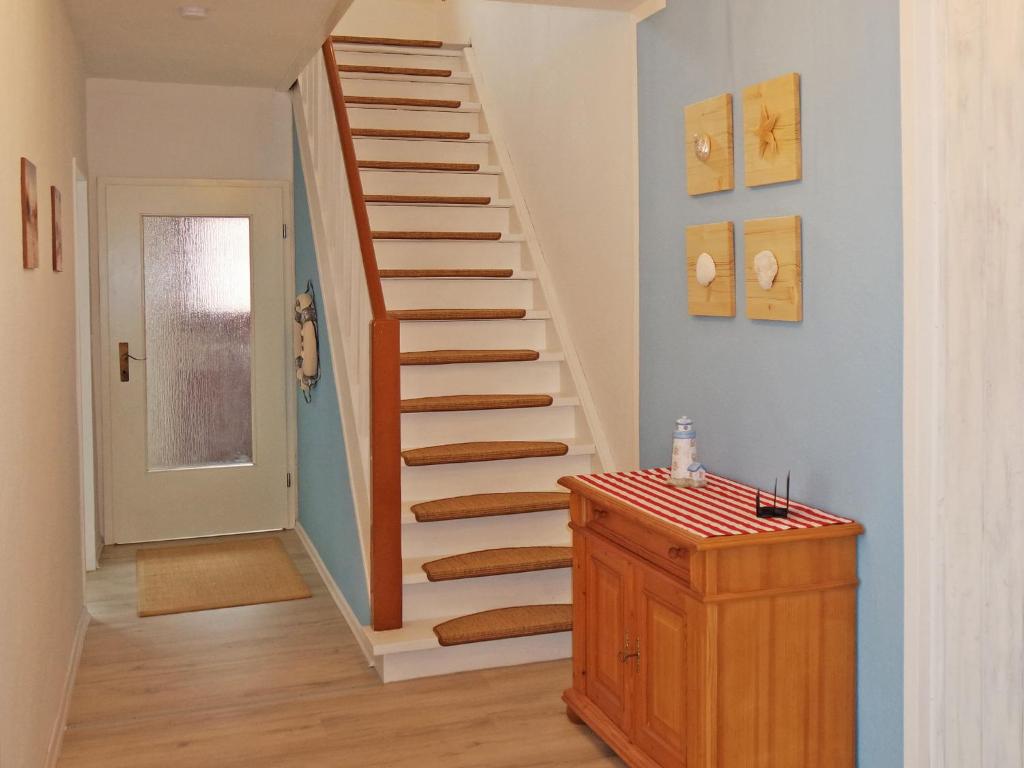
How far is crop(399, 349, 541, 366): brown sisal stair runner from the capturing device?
4.57 m

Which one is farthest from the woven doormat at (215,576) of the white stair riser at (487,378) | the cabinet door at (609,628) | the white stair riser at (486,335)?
the cabinet door at (609,628)

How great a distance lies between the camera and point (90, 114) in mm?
5688

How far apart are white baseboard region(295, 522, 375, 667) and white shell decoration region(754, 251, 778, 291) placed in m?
1.89

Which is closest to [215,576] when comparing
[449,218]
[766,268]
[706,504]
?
[449,218]

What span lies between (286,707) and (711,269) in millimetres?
2013

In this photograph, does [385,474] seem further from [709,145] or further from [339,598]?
[709,145]

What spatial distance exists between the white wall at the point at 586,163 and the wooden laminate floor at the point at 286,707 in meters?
1.10

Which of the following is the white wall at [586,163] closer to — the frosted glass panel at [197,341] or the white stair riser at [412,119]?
the white stair riser at [412,119]

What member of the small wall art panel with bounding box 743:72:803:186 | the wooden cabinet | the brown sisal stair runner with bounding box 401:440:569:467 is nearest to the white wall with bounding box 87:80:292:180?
the brown sisal stair runner with bounding box 401:440:569:467

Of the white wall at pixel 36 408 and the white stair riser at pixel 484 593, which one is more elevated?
the white wall at pixel 36 408

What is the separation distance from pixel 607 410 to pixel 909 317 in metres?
1.95

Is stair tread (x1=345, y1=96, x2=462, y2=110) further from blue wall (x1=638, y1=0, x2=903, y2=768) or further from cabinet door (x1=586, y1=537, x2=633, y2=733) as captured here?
cabinet door (x1=586, y1=537, x2=633, y2=733)

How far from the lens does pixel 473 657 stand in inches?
155

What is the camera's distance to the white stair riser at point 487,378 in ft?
15.3
